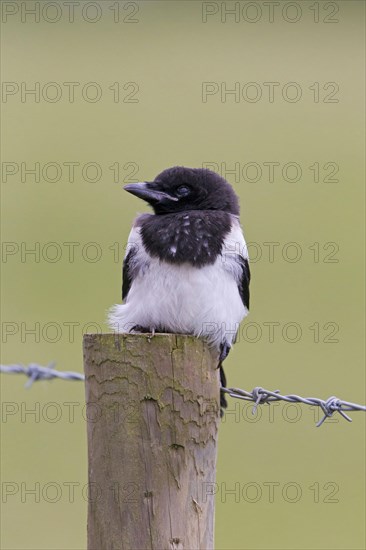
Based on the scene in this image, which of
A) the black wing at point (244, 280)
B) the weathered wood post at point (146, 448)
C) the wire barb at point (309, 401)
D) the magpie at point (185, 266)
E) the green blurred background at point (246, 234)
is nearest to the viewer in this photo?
the weathered wood post at point (146, 448)

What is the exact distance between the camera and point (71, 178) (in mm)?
9531

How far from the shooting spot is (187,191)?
14.6 ft

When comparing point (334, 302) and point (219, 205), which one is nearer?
point (219, 205)

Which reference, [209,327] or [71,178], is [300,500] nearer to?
[209,327]

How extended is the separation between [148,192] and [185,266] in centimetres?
50

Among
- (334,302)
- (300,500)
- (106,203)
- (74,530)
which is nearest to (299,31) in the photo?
(106,203)

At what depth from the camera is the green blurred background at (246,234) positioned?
693 centimetres

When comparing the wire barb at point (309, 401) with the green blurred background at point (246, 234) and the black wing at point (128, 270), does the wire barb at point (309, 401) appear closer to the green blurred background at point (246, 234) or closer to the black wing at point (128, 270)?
the black wing at point (128, 270)

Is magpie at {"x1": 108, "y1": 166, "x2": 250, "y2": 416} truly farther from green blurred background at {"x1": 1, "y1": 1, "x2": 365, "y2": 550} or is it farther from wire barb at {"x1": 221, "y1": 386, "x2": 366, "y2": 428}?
green blurred background at {"x1": 1, "y1": 1, "x2": 365, "y2": 550}

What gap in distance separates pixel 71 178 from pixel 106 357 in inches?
271

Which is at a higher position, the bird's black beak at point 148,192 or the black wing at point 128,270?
the bird's black beak at point 148,192

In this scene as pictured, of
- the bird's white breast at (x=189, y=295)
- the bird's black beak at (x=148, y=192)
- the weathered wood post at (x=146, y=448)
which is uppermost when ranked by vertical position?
the bird's black beak at (x=148, y=192)

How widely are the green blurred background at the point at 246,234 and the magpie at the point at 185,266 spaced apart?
2.91 m

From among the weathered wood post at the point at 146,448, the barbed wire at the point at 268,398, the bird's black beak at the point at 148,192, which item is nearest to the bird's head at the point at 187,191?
the bird's black beak at the point at 148,192
